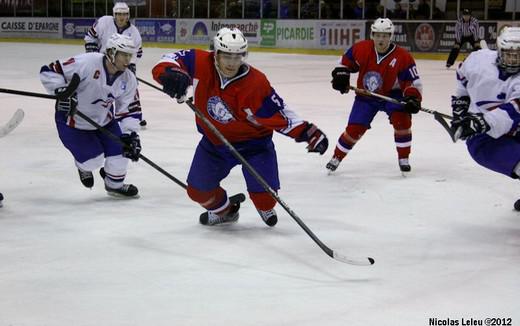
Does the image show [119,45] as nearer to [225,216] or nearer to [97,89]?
[97,89]

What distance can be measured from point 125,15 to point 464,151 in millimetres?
3392

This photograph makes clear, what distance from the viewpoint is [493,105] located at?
3973mm

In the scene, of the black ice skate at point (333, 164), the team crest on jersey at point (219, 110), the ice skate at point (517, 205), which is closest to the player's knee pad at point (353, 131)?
the black ice skate at point (333, 164)

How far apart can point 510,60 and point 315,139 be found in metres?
1.03

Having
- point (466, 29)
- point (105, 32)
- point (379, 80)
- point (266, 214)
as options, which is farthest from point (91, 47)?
point (466, 29)

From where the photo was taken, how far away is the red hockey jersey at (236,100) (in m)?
3.67

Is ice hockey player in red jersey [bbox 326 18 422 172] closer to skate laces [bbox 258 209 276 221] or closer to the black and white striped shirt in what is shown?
skate laces [bbox 258 209 276 221]

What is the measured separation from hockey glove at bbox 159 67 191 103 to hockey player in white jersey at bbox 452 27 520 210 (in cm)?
127

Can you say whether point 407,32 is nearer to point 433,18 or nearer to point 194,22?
point 433,18

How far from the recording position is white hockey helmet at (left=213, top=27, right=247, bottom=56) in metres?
3.55

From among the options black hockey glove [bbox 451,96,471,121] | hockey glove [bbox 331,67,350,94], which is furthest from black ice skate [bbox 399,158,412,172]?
black hockey glove [bbox 451,96,471,121]

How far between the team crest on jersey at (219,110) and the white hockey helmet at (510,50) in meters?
1.32

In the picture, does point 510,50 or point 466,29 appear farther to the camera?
point 466,29

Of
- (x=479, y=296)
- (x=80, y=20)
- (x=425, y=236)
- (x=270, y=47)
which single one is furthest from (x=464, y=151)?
(x=80, y=20)
